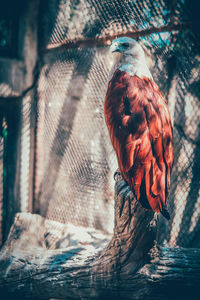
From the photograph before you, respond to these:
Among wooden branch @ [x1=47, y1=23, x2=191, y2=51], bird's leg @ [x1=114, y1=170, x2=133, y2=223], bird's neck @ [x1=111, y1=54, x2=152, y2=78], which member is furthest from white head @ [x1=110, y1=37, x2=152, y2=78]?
bird's leg @ [x1=114, y1=170, x2=133, y2=223]

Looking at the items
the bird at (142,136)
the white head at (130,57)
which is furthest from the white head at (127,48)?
the bird at (142,136)

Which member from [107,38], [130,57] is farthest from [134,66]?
[107,38]

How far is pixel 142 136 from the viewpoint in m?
1.62

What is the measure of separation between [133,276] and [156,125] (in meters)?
0.92

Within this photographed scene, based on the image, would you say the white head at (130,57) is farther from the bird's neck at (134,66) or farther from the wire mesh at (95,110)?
the wire mesh at (95,110)

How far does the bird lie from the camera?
1.63m

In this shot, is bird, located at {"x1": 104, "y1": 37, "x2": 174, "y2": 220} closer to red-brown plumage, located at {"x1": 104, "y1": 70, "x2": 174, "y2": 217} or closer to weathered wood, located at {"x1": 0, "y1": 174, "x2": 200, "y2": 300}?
red-brown plumage, located at {"x1": 104, "y1": 70, "x2": 174, "y2": 217}

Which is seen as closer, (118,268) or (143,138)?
(143,138)

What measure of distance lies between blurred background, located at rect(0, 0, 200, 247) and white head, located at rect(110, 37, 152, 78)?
0.33m

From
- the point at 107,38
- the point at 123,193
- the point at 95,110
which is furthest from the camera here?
the point at 95,110

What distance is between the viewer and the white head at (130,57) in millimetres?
1786

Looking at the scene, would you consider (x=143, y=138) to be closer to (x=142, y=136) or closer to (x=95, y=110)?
(x=142, y=136)

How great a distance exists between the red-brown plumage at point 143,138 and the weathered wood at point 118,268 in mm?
157

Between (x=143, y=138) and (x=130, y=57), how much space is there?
53 centimetres
